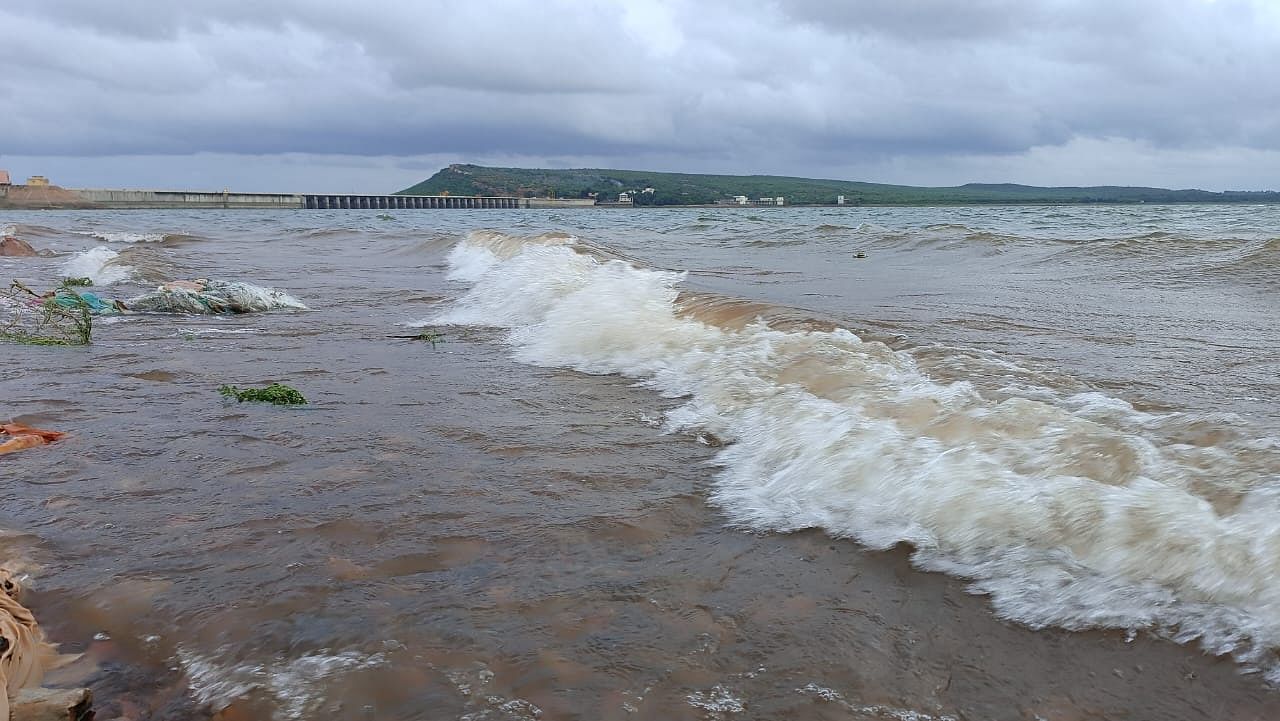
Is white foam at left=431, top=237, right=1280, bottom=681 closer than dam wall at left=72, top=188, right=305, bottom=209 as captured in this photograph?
Yes

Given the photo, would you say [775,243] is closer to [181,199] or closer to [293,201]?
[181,199]

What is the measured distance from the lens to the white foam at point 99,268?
1391cm

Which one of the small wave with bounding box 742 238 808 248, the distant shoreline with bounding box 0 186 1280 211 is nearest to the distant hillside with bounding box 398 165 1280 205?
the distant shoreline with bounding box 0 186 1280 211

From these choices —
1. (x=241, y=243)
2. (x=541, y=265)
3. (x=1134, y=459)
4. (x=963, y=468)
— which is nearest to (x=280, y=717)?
(x=963, y=468)

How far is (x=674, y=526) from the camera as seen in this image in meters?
3.44

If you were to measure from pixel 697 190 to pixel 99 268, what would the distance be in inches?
4491

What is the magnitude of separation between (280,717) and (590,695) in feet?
2.50

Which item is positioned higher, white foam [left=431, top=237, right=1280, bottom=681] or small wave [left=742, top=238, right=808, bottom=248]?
small wave [left=742, top=238, right=808, bottom=248]

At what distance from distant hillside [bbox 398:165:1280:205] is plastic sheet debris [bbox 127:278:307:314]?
9471 centimetres

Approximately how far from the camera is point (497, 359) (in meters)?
7.24

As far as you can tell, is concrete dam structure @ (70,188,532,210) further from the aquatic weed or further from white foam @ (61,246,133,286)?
the aquatic weed

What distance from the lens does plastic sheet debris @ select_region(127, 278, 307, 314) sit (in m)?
9.88

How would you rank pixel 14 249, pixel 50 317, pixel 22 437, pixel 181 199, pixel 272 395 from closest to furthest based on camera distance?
pixel 22 437, pixel 272 395, pixel 50 317, pixel 14 249, pixel 181 199

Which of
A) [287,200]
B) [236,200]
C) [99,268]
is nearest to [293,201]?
[287,200]
